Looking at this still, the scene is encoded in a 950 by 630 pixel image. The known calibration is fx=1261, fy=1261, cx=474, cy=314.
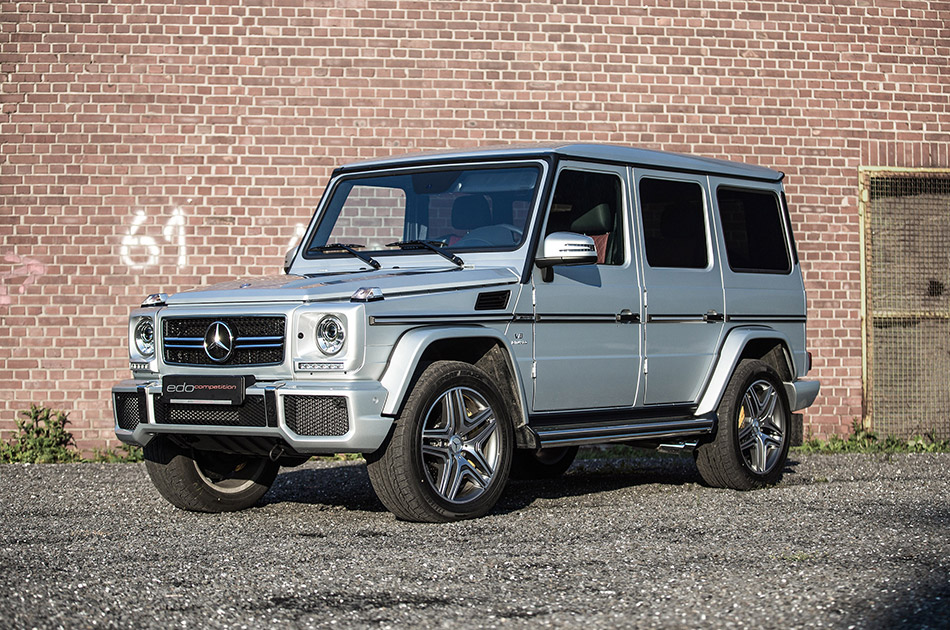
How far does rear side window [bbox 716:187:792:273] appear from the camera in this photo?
835 cm

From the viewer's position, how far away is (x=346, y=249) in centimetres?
729

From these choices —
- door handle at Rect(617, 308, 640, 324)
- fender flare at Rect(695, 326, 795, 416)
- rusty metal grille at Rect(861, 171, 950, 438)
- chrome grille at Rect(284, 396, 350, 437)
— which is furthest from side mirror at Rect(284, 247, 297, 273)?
rusty metal grille at Rect(861, 171, 950, 438)

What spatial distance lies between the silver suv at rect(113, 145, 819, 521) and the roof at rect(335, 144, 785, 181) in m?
0.02

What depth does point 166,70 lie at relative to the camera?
35.4ft

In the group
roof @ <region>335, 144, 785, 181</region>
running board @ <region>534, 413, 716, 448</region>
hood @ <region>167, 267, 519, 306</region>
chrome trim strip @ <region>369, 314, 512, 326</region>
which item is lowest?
running board @ <region>534, 413, 716, 448</region>

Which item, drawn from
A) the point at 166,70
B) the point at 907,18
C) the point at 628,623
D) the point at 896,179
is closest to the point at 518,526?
the point at 628,623

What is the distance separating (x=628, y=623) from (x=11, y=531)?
3837mm

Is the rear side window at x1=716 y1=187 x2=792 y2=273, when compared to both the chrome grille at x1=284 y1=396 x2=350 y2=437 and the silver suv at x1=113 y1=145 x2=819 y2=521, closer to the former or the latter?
the silver suv at x1=113 y1=145 x2=819 y2=521

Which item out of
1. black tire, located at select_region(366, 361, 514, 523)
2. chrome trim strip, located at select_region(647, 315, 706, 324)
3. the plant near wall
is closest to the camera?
black tire, located at select_region(366, 361, 514, 523)

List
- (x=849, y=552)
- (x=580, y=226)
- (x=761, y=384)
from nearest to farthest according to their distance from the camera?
(x=849, y=552) < (x=580, y=226) < (x=761, y=384)

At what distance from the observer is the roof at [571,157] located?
23.5 ft

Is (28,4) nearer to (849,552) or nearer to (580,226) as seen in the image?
(580,226)

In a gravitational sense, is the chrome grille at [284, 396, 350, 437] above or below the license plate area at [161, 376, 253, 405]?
below

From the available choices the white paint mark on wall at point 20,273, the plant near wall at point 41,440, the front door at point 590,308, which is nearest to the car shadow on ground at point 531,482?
the front door at point 590,308
